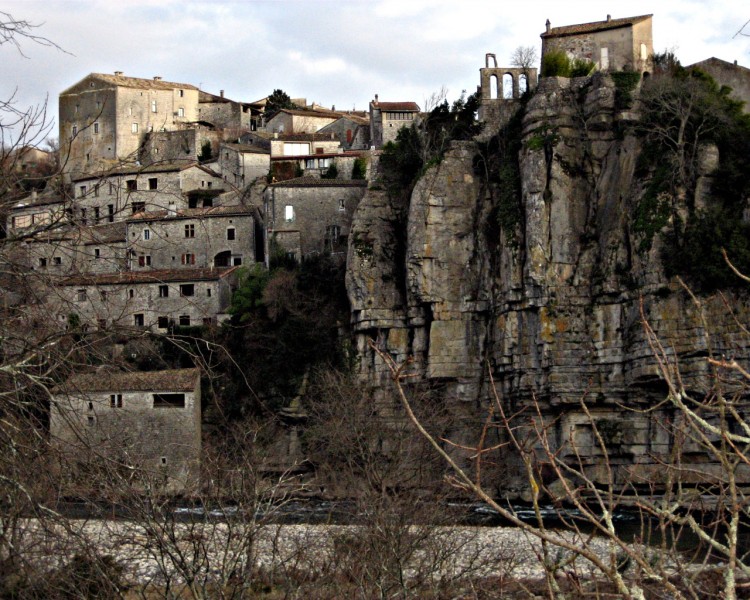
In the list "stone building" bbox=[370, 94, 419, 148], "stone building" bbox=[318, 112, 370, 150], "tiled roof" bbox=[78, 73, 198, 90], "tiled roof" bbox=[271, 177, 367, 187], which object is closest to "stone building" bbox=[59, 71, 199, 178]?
"tiled roof" bbox=[78, 73, 198, 90]

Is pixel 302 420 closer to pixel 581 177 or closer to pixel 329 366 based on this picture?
pixel 329 366

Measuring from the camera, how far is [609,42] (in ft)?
153

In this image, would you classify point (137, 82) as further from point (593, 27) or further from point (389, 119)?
point (593, 27)

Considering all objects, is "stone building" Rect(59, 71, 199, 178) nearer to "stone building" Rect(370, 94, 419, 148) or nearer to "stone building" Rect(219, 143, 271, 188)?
"stone building" Rect(219, 143, 271, 188)

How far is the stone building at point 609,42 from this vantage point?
4603 centimetres

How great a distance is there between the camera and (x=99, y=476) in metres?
5.99

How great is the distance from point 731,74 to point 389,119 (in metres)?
22.6

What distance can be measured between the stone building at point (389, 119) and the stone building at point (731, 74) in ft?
66.6

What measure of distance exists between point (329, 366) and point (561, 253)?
31.9ft

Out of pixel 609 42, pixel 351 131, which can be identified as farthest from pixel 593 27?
pixel 351 131

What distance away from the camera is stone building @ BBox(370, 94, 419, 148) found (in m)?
62.6

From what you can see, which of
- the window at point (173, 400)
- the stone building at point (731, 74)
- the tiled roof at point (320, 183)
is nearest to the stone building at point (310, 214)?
the tiled roof at point (320, 183)

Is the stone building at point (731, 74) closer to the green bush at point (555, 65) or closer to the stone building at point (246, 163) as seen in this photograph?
the green bush at point (555, 65)

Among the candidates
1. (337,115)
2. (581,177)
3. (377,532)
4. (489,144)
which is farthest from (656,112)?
(337,115)
